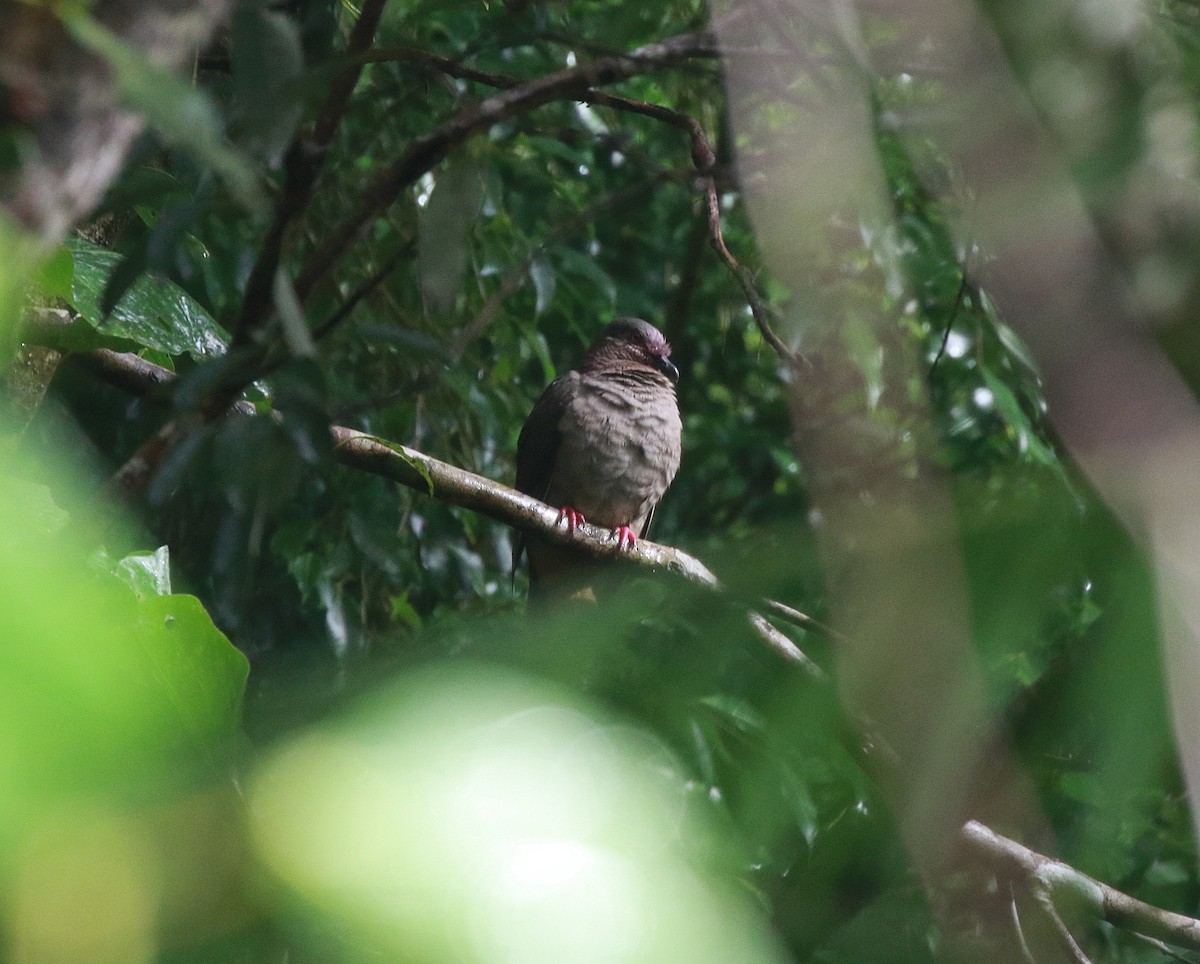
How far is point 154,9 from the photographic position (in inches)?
28.9

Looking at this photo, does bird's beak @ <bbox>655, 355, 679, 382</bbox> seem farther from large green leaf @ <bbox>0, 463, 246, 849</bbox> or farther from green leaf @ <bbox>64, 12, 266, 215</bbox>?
large green leaf @ <bbox>0, 463, 246, 849</bbox>

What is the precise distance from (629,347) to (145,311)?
8.84 feet

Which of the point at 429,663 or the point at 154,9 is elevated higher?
the point at 154,9

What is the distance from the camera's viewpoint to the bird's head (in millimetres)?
4430

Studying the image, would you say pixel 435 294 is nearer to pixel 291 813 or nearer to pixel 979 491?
pixel 979 491

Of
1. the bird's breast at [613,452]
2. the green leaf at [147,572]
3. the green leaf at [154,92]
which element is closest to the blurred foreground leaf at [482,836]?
the green leaf at [154,92]

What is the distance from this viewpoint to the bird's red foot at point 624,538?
3.25 m

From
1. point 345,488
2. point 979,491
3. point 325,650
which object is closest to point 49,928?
point 979,491

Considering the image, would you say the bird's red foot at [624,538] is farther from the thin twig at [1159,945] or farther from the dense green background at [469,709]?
the thin twig at [1159,945]

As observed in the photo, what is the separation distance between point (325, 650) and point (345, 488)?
553 millimetres

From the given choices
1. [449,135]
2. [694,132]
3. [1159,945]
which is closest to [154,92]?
[449,135]

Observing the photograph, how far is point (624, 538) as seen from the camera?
139 inches

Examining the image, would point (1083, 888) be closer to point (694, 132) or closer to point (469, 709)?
point (694, 132)

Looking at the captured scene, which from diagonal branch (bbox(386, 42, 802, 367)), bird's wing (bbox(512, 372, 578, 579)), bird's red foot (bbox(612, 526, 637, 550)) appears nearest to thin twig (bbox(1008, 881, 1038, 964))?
diagonal branch (bbox(386, 42, 802, 367))
